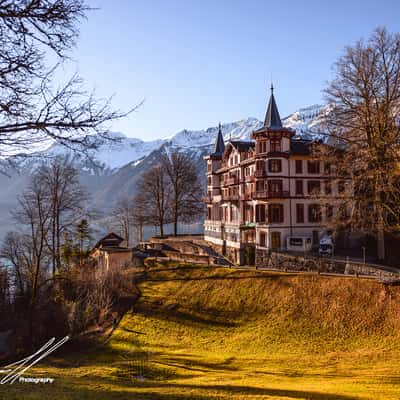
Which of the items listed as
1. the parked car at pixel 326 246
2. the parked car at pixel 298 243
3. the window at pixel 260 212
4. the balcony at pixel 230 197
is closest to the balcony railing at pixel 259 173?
the window at pixel 260 212

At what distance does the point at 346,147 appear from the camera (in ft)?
91.9

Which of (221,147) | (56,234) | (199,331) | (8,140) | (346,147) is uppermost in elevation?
(221,147)

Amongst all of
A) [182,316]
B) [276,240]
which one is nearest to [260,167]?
[276,240]

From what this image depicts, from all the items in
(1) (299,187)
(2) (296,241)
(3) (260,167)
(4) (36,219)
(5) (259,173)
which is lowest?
(2) (296,241)

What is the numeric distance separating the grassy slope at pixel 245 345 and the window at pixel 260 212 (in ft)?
28.3

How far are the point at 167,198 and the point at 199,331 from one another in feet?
110

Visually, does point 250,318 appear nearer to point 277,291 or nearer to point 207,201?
point 277,291

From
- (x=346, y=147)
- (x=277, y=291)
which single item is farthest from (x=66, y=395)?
(x=346, y=147)

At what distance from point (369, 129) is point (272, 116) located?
15043 millimetres

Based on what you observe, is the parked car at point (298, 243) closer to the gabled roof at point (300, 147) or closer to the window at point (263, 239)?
the window at point (263, 239)

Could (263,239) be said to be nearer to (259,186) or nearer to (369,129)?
(259,186)

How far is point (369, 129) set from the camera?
2555 centimetres

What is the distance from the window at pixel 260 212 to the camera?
38656mm

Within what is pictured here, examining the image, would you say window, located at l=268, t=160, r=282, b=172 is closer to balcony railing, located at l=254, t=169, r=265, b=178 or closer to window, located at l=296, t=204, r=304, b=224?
balcony railing, located at l=254, t=169, r=265, b=178
